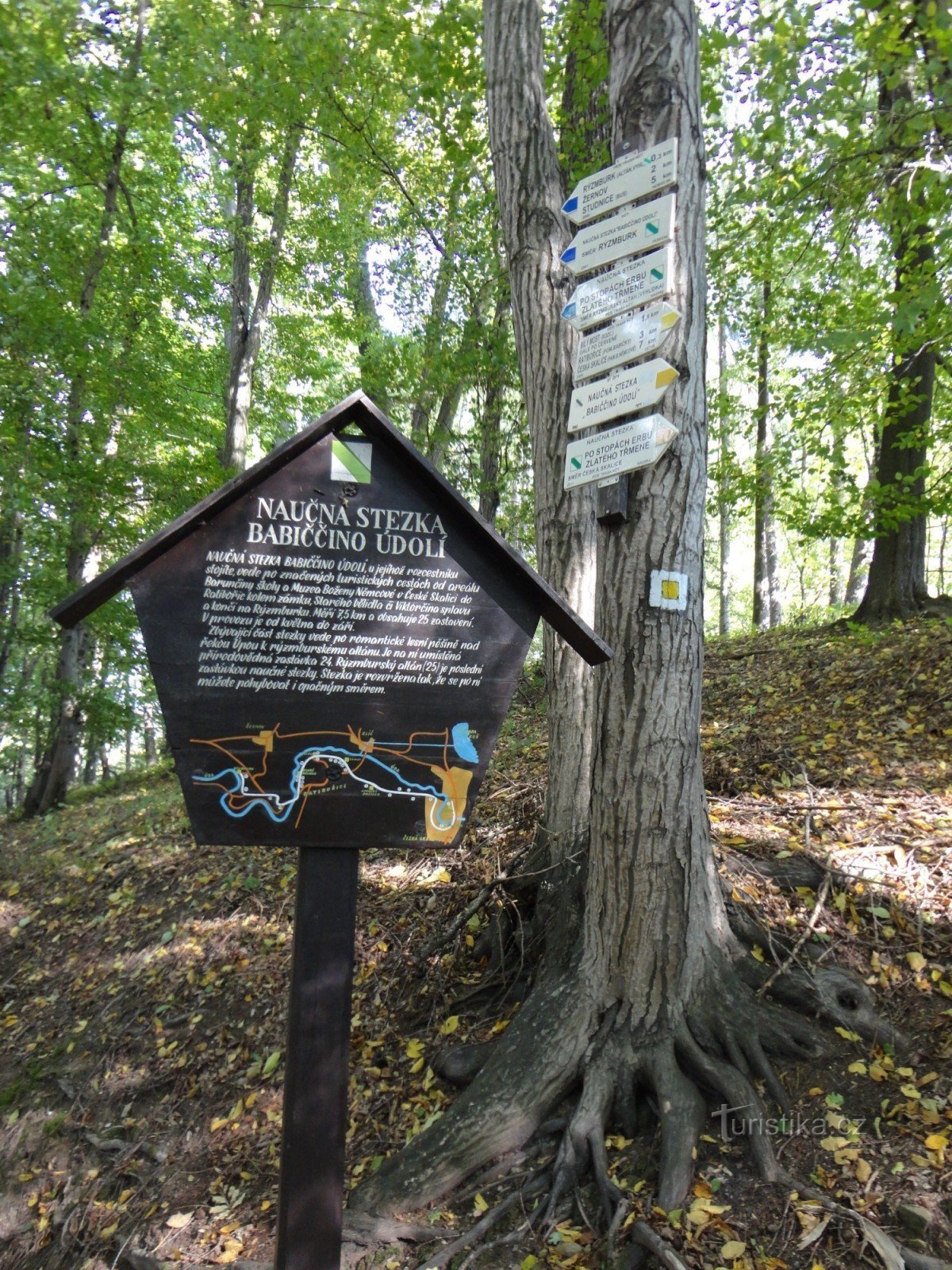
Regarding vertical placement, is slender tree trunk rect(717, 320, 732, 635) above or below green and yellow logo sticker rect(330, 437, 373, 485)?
above

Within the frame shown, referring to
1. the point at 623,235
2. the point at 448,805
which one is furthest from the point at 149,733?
the point at 448,805

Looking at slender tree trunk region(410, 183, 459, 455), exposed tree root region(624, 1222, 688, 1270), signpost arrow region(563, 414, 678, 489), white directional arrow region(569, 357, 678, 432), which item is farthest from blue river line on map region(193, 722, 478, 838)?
slender tree trunk region(410, 183, 459, 455)

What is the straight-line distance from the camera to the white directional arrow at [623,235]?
10.8 feet

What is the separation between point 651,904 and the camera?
3.42 m

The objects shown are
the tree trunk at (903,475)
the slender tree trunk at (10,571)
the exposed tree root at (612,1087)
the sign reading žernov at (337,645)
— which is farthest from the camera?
the slender tree trunk at (10,571)

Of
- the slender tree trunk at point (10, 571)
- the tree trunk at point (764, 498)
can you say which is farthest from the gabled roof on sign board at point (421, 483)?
the slender tree trunk at point (10, 571)

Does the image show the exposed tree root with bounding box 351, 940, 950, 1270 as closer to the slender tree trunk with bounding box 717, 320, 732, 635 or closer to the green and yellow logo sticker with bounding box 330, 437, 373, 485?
the green and yellow logo sticker with bounding box 330, 437, 373, 485

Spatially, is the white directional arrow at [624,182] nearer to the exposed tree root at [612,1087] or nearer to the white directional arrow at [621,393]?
the white directional arrow at [621,393]

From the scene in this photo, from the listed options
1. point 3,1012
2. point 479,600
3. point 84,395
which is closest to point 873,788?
point 479,600

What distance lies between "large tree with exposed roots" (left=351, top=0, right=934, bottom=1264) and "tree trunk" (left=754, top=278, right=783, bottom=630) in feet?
16.3

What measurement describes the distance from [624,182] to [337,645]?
7.80ft

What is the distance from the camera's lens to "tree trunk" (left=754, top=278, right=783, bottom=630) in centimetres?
1043

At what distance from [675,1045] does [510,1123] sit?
770mm

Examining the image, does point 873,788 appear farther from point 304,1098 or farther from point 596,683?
point 304,1098
